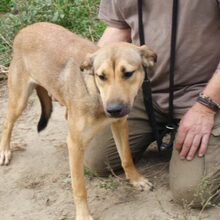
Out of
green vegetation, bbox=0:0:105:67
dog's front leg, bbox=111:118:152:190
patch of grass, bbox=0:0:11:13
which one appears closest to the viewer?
dog's front leg, bbox=111:118:152:190

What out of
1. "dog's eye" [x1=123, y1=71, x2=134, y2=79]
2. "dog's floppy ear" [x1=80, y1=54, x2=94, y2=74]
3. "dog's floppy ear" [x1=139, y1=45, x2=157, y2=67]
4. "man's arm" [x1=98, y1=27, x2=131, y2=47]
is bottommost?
"man's arm" [x1=98, y1=27, x2=131, y2=47]

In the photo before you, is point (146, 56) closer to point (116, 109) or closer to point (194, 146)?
point (116, 109)

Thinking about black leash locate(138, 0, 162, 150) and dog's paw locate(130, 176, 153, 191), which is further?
dog's paw locate(130, 176, 153, 191)

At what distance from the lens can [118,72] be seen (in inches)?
126

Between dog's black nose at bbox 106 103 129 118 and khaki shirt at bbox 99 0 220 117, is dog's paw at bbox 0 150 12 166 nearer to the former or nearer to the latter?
khaki shirt at bbox 99 0 220 117

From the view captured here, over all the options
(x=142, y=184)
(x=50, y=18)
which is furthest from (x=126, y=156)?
(x=50, y=18)

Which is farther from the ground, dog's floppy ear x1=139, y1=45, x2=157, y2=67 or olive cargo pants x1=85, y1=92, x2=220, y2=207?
dog's floppy ear x1=139, y1=45, x2=157, y2=67

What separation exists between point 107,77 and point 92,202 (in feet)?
3.33

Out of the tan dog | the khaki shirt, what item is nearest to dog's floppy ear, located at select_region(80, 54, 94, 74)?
the tan dog

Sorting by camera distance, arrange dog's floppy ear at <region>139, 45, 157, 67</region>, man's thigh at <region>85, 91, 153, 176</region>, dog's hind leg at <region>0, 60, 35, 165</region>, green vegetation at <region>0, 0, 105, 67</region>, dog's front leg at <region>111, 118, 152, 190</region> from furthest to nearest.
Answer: green vegetation at <region>0, 0, 105, 67</region> → dog's hind leg at <region>0, 60, 35, 165</region> → man's thigh at <region>85, 91, 153, 176</region> → dog's front leg at <region>111, 118, 152, 190</region> → dog's floppy ear at <region>139, 45, 157, 67</region>

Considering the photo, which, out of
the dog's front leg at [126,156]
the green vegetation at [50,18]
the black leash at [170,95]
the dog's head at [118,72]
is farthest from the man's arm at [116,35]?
the green vegetation at [50,18]

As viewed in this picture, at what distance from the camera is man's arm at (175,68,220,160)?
356 cm

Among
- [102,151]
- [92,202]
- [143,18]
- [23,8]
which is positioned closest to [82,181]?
[92,202]

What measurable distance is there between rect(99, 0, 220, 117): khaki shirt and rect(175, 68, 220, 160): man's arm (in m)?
0.19
